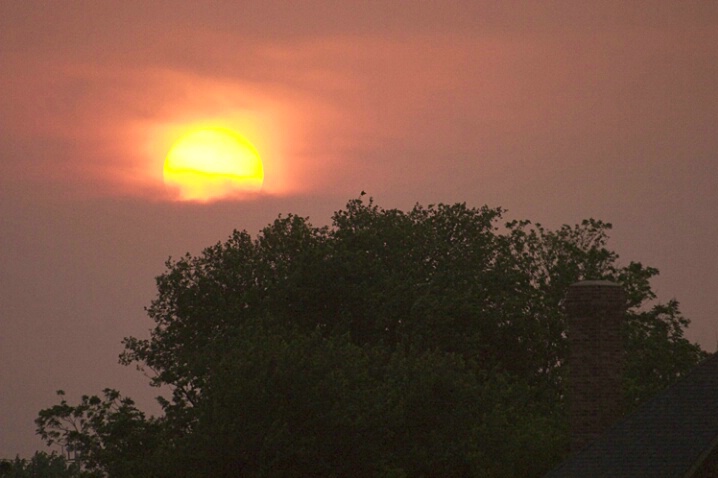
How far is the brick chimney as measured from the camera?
29.2m

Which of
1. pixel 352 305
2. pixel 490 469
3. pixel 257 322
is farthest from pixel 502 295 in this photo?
pixel 490 469

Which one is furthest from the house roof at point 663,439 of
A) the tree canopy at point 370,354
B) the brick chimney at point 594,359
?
the tree canopy at point 370,354

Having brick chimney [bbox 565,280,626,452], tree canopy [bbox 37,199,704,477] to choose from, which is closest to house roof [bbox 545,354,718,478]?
brick chimney [bbox 565,280,626,452]

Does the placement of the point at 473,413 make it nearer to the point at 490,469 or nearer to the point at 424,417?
the point at 424,417

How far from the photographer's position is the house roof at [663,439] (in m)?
25.4

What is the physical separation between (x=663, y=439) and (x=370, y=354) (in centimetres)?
1944

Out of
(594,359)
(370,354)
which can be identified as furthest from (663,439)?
(370,354)

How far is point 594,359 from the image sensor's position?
29.2 metres

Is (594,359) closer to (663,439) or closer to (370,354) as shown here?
(663,439)

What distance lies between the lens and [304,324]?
167 feet

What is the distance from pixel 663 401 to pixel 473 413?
15.2 metres

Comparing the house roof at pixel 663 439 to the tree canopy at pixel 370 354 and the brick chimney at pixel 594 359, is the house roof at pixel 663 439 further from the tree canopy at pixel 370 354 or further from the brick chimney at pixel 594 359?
the tree canopy at pixel 370 354

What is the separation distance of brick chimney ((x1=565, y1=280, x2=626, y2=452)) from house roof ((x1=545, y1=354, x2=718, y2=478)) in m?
1.28

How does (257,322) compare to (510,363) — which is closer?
(257,322)
